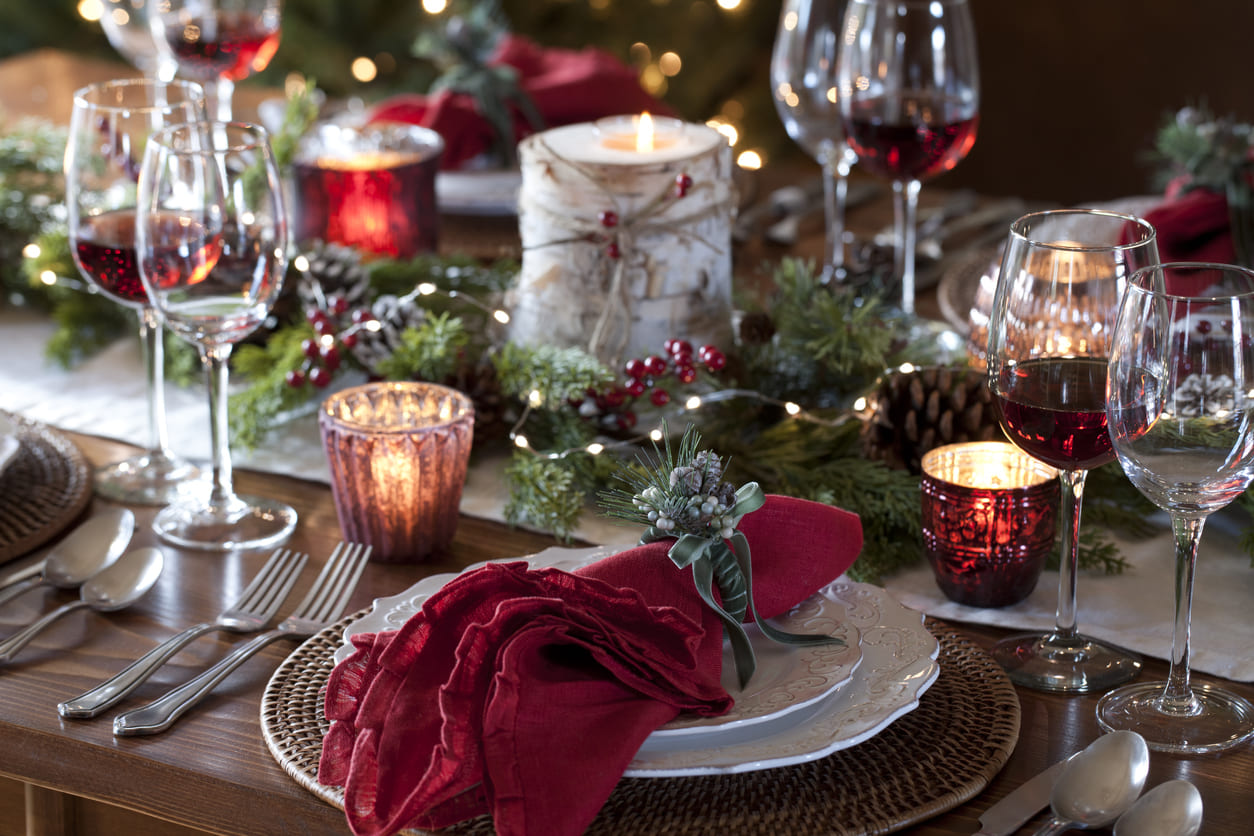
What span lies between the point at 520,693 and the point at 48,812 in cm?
30

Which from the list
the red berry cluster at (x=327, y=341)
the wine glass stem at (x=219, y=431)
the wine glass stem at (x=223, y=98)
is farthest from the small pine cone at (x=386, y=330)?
the wine glass stem at (x=223, y=98)

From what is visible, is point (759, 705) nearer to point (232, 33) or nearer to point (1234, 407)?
point (1234, 407)

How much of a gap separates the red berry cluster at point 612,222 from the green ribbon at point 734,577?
340mm

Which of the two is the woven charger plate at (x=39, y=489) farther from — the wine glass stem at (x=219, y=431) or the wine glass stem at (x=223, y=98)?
the wine glass stem at (x=223, y=98)

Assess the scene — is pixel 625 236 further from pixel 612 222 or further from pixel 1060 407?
pixel 1060 407

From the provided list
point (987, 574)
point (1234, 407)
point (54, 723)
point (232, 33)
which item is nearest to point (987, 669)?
point (987, 574)

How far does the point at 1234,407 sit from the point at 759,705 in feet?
0.83

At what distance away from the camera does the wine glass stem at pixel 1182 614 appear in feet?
2.18

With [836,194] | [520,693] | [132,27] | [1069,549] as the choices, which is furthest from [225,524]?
[132,27]

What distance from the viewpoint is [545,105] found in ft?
4.89

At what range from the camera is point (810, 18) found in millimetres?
Result: 1238

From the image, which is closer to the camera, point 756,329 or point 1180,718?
point 1180,718

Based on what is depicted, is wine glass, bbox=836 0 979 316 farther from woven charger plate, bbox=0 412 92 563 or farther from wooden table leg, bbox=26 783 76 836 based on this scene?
wooden table leg, bbox=26 783 76 836

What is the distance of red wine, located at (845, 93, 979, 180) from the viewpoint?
1108 millimetres
